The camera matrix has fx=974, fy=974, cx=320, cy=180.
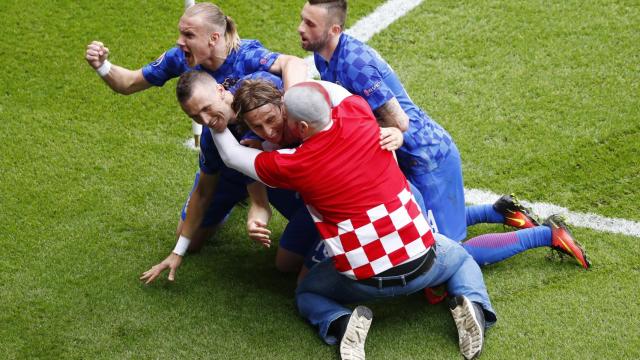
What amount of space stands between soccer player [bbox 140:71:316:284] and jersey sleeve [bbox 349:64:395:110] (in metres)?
0.42

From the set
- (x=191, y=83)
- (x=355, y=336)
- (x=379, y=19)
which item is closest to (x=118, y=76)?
(x=191, y=83)

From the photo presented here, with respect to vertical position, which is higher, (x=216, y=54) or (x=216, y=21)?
(x=216, y=21)

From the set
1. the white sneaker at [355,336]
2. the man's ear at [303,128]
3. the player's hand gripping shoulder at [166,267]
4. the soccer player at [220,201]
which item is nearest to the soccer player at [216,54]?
the soccer player at [220,201]

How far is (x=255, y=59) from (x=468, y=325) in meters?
1.81

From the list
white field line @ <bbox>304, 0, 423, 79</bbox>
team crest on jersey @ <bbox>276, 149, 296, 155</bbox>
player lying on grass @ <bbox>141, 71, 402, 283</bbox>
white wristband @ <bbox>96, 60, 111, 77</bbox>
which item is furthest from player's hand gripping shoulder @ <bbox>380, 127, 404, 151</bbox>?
white field line @ <bbox>304, 0, 423, 79</bbox>

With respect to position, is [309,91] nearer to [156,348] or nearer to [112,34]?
[156,348]

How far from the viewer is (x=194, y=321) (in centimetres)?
509

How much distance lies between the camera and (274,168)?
14.9ft

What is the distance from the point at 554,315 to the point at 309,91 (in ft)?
5.76

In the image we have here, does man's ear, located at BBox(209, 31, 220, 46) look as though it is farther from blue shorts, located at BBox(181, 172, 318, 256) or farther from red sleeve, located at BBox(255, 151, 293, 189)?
red sleeve, located at BBox(255, 151, 293, 189)

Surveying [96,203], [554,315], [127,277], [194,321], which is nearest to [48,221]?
[96,203]

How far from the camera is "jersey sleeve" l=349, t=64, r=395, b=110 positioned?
4.88 m

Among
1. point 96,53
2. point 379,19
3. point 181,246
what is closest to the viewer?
point 181,246

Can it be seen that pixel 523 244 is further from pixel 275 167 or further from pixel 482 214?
pixel 275 167
